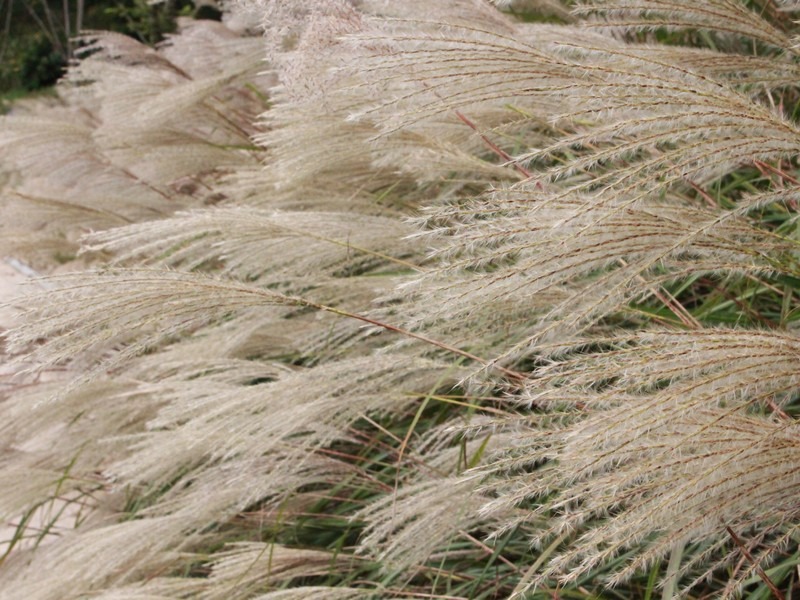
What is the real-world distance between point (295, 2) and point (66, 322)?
38.5 inches

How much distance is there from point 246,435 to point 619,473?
96 centimetres

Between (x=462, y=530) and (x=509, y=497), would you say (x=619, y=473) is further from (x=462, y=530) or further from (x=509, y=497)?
(x=462, y=530)

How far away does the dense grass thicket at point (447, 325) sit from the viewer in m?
1.13

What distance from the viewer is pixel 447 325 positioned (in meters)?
1.73

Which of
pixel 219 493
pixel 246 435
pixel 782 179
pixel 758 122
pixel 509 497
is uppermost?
pixel 758 122

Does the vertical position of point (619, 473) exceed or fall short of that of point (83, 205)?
it exceeds it

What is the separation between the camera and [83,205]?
3785mm

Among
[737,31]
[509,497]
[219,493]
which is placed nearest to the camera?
[509,497]

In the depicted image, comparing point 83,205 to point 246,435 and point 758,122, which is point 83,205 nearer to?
point 246,435

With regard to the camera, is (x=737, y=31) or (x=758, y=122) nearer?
(x=758, y=122)

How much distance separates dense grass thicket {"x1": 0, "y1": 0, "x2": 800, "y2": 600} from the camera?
113 cm

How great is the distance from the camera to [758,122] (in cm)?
113

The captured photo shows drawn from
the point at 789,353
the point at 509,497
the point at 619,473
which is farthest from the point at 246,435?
the point at 789,353

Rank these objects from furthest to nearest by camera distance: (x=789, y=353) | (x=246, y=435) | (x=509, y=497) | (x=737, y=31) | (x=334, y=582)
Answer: (x=334, y=582) → (x=246, y=435) → (x=737, y=31) → (x=509, y=497) → (x=789, y=353)
